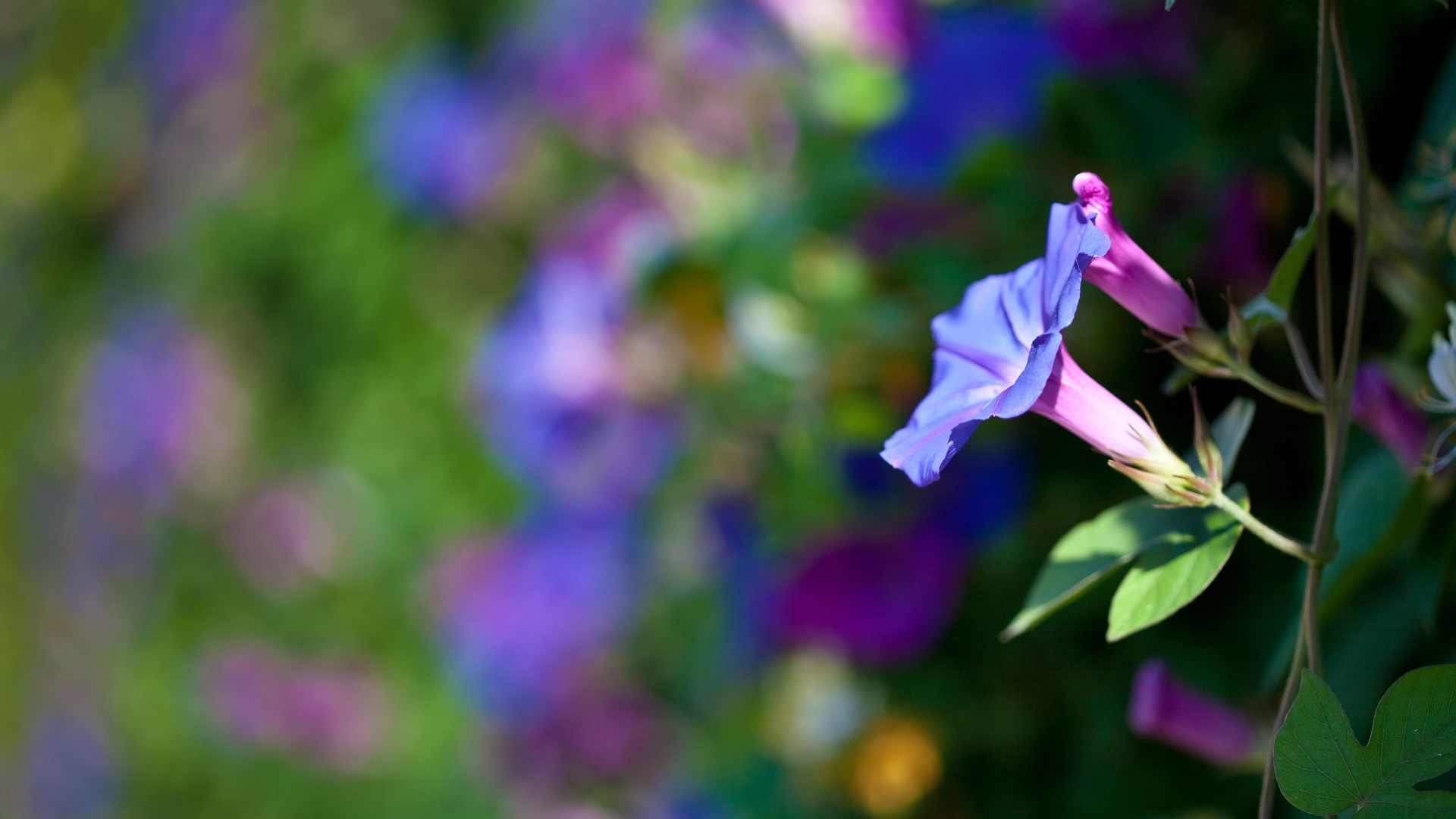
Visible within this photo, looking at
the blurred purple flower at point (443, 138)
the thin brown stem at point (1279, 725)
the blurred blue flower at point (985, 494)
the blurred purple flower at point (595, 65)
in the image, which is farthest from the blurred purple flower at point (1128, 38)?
the blurred purple flower at point (443, 138)

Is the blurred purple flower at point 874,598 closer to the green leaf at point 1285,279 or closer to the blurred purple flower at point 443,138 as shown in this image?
the green leaf at point 1285,279

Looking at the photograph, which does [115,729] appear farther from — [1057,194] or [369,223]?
[1057,194]

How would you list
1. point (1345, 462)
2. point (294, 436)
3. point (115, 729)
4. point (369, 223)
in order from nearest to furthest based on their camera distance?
point (1345, 462)
point (369, 223)
point (294, 436)
point (115, 729)

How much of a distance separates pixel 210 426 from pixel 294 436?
0.20 meters

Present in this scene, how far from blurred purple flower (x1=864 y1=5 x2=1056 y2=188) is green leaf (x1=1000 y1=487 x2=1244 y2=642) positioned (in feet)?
0.88

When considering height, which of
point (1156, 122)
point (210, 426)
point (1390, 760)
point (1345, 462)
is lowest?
point (1390, 760)

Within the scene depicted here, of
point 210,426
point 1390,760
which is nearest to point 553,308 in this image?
point 1390,760

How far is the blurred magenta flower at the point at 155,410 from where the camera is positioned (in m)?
1.79

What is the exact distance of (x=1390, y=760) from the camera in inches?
10.8

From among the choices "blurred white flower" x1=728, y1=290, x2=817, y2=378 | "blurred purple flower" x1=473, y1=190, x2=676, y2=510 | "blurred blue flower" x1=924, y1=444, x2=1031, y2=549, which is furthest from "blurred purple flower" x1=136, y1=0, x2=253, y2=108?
"blurred blue flower" x1=924, y1=444, x2=1031, y2=549

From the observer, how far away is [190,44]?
1.78 metres

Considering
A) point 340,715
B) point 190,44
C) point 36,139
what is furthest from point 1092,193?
point 36,139

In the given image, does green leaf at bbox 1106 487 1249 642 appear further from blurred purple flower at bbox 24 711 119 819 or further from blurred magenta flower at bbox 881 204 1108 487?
blurred purple flower at bbox 24 711 119 819

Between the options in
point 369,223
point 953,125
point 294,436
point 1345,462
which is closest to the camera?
point 1345,462
